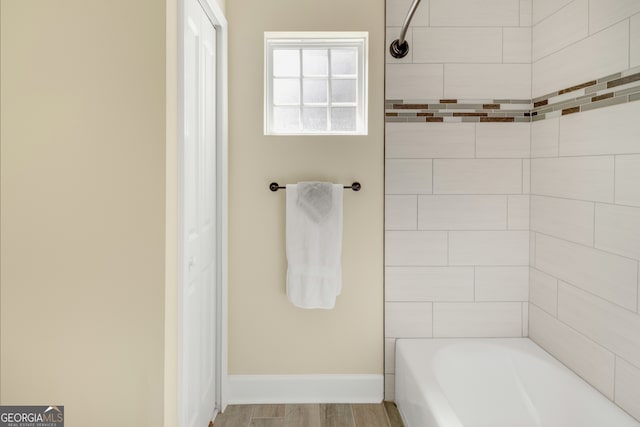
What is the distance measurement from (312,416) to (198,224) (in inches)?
47.6

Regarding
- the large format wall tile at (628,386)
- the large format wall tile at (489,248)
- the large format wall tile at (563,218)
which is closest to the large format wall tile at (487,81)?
the large format wall tile at (563,218)

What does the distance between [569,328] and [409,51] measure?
1.63 meters

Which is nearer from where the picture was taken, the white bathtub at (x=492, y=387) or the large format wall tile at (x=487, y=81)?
the white bathtub at (x=492, y=387)

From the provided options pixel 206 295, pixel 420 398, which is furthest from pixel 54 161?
pixel 420 398

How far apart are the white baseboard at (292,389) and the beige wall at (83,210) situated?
105 centimetres

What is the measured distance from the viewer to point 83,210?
→ 1.48 m

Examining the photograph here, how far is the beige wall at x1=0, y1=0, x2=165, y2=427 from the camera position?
1461mm

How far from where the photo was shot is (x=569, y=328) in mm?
2098

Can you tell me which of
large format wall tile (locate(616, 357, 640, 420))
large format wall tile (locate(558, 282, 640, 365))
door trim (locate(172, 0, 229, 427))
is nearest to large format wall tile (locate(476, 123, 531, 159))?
large format wall tile (locate(558, 282, 640, 365))

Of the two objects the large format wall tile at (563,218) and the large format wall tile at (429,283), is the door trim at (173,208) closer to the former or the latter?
the large format wall tile at (429,283)

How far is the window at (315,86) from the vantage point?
2.54 meters

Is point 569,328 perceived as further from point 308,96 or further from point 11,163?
point 11,163

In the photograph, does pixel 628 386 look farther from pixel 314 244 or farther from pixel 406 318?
pixel 314 244

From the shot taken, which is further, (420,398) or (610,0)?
(420,398)
